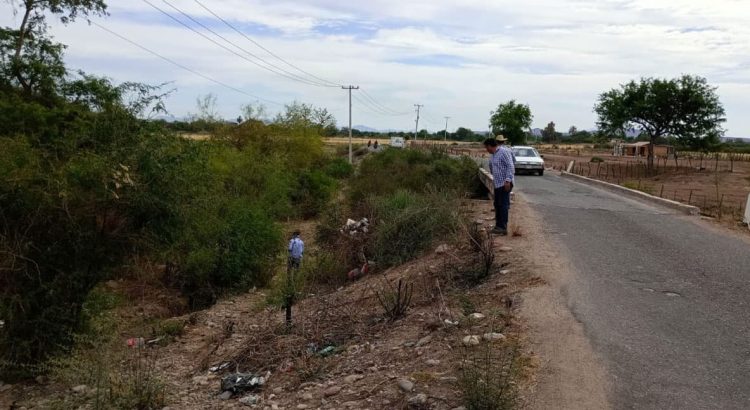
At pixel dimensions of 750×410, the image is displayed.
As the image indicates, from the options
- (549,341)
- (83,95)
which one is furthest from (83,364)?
(83,95)

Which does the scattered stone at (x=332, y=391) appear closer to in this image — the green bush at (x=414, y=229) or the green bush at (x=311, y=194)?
the green bush at (x=414, y=229)

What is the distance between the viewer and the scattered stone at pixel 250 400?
21.1 feet

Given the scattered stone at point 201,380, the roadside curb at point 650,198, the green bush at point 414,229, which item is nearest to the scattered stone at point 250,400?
the scattered stone at point 201,380

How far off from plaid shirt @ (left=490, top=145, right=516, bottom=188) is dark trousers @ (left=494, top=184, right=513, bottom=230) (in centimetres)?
13

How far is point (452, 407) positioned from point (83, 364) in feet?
16.0

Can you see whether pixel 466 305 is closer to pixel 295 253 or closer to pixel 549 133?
pixel 295 253

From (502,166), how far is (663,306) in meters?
3.88

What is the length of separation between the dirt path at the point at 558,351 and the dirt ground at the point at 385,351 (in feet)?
0.07

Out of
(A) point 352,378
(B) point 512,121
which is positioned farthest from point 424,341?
(B) point 512,121

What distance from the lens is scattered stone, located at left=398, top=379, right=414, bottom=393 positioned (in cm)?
544

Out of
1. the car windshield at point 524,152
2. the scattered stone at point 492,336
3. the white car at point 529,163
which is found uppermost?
the car windshield at point 524,152

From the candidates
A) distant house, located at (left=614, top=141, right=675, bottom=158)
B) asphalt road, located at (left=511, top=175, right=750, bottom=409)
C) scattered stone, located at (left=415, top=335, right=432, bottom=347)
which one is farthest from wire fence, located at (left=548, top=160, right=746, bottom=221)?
distant house, located at (left=614, top=141, right=675, bottom=158)

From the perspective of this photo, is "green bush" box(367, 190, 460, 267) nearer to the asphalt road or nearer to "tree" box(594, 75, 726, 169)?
the asphalt road

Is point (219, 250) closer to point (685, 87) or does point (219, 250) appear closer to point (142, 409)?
point (142, 409)
